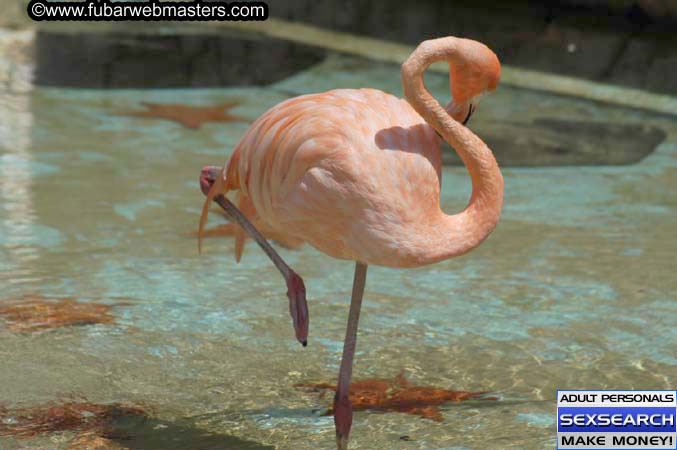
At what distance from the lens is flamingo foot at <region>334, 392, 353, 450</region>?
3182 millimetres

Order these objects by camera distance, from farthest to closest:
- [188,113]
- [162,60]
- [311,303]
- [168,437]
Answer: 1. [162,60]
2. [188,113]
3. [311,303]
4. [168,437]

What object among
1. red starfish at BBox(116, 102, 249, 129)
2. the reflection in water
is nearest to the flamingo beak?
the reflection in water

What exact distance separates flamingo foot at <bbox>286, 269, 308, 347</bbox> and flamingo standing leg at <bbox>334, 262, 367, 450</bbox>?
0.12 m

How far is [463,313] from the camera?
443 centimetres

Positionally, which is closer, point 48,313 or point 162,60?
point 48,313

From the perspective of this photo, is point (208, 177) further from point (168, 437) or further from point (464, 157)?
point (464, 157)

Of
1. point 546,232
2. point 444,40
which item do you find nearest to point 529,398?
point 444,40

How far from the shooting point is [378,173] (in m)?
2.85

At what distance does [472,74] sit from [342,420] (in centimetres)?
102

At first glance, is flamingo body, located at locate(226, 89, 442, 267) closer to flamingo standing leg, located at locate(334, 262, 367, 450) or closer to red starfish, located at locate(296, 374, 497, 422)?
flamingo standing leg, located at locate(334, 262, 367, 450)

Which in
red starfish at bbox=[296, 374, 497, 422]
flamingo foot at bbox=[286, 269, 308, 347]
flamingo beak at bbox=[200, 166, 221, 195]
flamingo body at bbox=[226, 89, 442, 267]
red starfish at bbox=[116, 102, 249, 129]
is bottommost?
red starfish at bbox=[296, 374, 497, 422]

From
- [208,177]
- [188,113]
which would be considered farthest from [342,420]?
[188,113]

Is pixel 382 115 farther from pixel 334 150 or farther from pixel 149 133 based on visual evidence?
pixel 149 133

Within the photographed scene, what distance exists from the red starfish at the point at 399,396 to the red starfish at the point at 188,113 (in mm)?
3922
